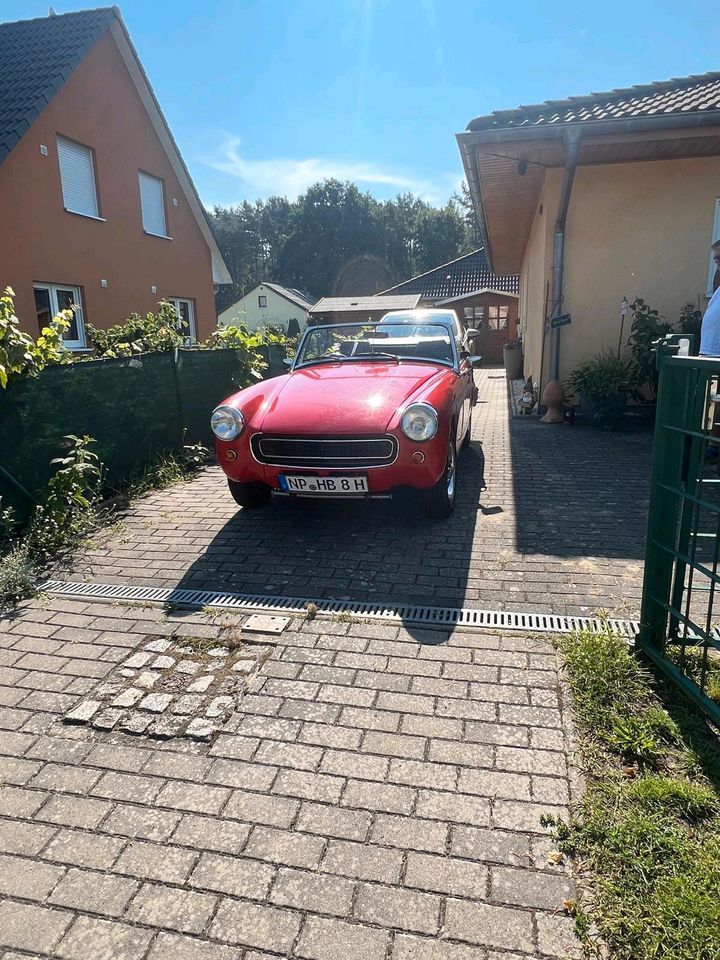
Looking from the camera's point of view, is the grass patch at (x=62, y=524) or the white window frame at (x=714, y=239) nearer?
the grass patch at (x=62, y=524)

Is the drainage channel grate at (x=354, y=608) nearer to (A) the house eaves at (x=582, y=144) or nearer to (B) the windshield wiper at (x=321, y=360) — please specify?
(B) the windshield wiper at (x=321, y=360)

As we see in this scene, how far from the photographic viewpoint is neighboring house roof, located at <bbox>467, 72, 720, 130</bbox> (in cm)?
755

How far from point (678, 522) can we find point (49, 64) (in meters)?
A: 14.6

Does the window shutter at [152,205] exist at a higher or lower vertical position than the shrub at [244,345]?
higher

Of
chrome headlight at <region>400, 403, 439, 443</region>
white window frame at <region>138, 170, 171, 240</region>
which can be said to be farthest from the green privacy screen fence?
white window frame at <region>138, 170, 171, 240</region>

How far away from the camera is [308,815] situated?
214 cm

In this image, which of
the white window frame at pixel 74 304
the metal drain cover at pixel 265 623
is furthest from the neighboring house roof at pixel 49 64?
the metal drain cover at pixel 265 623

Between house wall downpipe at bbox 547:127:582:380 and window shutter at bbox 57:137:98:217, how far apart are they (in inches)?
369

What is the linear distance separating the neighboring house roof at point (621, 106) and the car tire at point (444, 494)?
4.96 meters

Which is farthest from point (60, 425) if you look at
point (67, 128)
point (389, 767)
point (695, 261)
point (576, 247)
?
point (67, 128)

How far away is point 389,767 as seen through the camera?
235cm

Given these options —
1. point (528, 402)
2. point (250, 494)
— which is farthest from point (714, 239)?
point (250, 494)

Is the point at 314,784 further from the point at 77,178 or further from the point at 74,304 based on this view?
the point at 77,178

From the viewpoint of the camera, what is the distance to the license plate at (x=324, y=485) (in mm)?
4441
